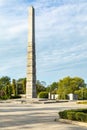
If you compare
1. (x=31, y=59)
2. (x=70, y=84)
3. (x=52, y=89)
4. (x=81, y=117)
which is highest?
(x=31, y=59)

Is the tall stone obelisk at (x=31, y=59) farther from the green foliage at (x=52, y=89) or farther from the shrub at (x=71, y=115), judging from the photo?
the green foliage at (x=52, y=89)

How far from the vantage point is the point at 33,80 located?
5306cm

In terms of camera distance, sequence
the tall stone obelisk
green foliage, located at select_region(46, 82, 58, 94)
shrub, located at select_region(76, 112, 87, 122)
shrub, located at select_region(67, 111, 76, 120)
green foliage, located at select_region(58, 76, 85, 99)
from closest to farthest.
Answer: shrub, located at select_region(76, 112, 87, 122) → shrub, located at select_region(67, 111, 76, 120) → the tall stone obelisk → green foliage, located at select_region(58, 76, 85, 99) → green foliage, located at select_region(46, 82, 58, 94)

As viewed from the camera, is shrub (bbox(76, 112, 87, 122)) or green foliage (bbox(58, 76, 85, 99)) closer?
shrub (bbox(76, 112, 87, 122))

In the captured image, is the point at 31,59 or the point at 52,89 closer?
the point at 31,59

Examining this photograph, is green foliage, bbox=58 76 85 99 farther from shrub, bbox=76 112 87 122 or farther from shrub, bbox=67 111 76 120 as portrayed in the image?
shrub, bbox=76 112 87 122

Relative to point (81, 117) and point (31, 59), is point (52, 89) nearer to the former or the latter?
point (31, 59)

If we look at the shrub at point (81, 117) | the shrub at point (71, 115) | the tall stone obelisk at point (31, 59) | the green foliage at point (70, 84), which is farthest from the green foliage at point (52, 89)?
the shrub at point (81, 117)

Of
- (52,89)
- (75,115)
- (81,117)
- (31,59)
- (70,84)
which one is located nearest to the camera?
(81,117)

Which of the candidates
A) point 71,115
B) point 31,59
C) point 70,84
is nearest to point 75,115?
point 71,115

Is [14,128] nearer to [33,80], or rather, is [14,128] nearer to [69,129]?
[69,129]

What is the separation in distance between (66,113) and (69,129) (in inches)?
127

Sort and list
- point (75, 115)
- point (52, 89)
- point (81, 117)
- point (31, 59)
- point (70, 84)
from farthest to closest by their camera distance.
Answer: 1. point (52, 89)
2. point (70, 84)
3. point (31, 59)
4. point (75, 115)
5. point (81, 117)

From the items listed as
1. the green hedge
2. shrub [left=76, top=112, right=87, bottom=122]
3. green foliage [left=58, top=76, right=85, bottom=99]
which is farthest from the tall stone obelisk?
green foliage [left=58, top=76, right=85, bottom=99]
